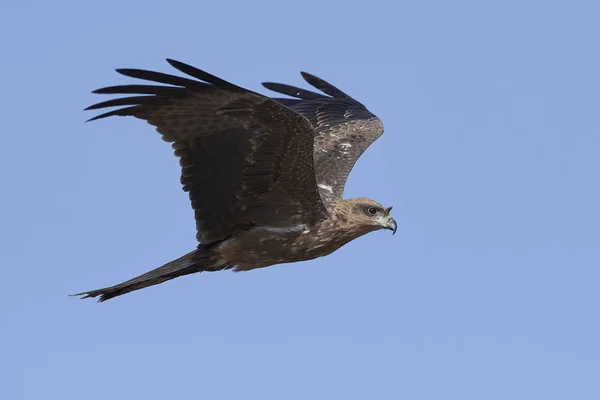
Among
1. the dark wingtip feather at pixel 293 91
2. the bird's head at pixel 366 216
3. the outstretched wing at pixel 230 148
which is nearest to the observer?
the outstretched wing at pixel 230 148

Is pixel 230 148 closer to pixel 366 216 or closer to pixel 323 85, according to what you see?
pixel 366 216

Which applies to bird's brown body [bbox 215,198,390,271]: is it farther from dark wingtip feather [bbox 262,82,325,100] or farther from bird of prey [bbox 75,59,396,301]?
dark wingtip feather [bbox 262,82,325,100]

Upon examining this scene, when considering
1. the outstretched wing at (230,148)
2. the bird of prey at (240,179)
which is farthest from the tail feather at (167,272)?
the outstretched wing at (230,148)

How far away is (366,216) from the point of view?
1109 cm

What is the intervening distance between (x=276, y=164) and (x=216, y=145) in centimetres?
58

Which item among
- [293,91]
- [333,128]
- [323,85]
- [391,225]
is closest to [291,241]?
[391,225]

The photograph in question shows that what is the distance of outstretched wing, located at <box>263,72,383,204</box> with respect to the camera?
1257cm

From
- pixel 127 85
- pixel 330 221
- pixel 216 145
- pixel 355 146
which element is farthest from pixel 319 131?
pixel 127 85

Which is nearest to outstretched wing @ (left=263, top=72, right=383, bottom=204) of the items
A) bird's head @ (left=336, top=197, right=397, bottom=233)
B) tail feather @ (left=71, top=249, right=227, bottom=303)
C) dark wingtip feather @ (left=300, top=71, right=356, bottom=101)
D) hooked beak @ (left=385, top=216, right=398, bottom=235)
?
dark wingtip feather @ (left=300, top=71, right=356, bottom=101)

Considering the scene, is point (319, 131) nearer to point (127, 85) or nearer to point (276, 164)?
point (276, 164)

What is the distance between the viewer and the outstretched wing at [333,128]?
12570mm

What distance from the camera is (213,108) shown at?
9828 mm

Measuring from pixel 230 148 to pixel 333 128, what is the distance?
3.70 m

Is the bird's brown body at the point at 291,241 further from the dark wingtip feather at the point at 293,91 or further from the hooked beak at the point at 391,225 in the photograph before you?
the dark wingtip feather at the point at 293,91
